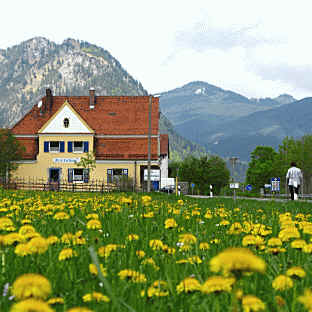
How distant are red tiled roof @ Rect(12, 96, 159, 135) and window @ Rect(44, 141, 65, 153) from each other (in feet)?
8.25

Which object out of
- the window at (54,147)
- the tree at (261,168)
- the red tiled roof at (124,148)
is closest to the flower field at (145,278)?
the red tiled roof at (124,148)

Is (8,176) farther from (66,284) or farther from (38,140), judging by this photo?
(66,284)

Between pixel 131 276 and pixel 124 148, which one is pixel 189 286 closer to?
pixel 131 276

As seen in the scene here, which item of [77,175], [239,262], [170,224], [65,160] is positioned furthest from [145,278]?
[65,160]

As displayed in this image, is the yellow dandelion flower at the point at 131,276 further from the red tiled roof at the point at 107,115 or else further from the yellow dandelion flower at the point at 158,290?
the red tiled roof at the point at 107,115

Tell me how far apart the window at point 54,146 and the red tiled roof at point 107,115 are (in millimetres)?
2516

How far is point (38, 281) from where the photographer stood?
3.78ft

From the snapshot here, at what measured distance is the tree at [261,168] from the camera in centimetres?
8938

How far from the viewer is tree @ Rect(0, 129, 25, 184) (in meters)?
39.8

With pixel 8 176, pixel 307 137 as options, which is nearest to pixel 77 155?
pixel 8 176

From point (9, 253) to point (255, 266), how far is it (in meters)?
2.09

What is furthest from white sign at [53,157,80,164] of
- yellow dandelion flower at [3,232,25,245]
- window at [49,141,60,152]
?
yellow dandelion flower at [3,232,25,245]

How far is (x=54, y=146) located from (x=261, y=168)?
2263 inches

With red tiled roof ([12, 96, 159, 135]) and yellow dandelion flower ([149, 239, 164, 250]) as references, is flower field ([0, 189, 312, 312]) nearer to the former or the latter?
yellow dandelion flower ([149, 239, 164, 250])
